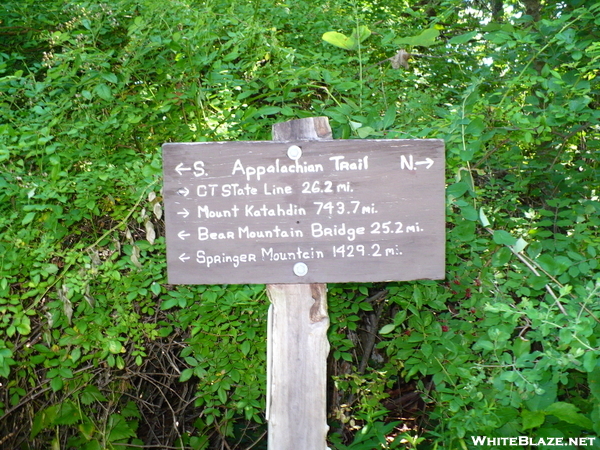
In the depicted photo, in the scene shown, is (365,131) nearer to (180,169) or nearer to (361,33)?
(361,33)

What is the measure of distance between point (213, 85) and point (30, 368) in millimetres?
1649

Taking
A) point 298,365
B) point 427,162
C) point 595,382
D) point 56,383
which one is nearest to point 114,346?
point 56,383

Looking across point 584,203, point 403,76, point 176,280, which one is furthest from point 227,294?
point 584,203

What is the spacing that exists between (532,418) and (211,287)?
148cm

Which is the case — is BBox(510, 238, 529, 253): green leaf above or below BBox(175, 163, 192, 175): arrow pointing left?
below

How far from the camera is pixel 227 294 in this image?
2.66 metres

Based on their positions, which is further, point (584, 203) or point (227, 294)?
point (584, 203)

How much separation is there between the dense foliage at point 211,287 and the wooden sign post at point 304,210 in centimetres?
49

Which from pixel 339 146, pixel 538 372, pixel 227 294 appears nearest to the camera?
pixel 339 146

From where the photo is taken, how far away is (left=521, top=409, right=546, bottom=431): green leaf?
94.3 inches

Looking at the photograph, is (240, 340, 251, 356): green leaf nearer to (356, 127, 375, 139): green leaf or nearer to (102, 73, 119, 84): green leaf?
(356, 127, 375, 139): green leaf

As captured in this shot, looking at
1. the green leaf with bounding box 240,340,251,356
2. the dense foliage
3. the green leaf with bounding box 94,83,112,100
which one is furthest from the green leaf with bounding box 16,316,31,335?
the green leaf with bounding box 94,83,112,100

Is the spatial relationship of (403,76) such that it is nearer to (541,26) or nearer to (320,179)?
(541,26)

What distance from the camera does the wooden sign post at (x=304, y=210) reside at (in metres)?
1.78
